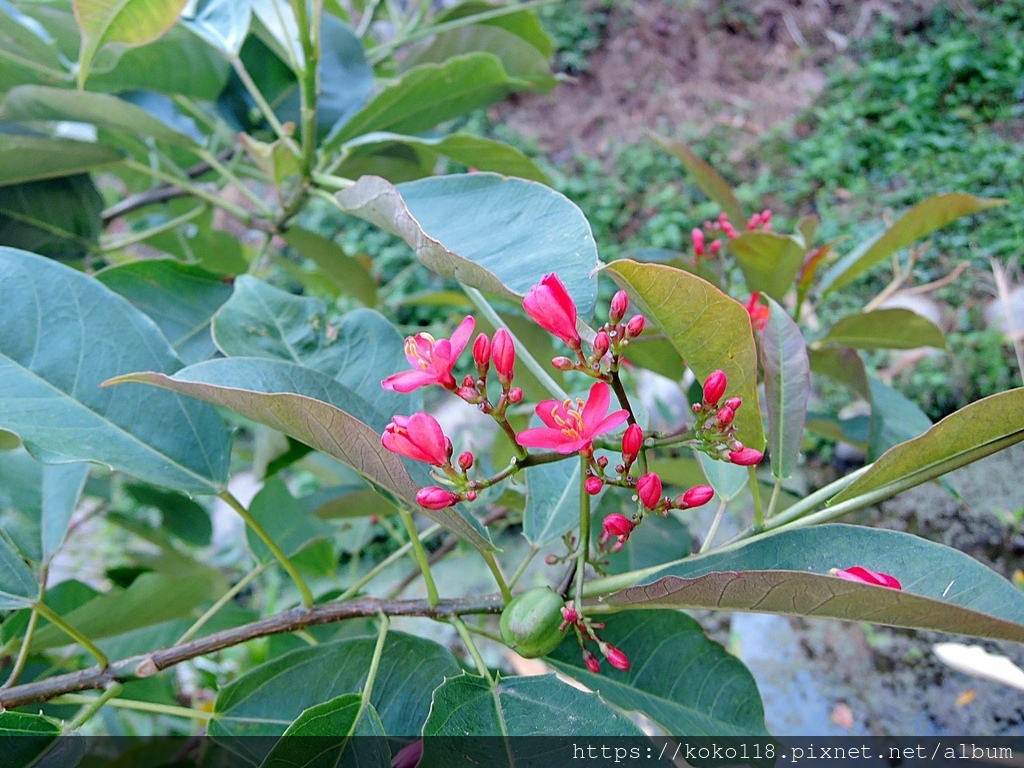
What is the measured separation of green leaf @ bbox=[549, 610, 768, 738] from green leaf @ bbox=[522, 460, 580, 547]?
95mm

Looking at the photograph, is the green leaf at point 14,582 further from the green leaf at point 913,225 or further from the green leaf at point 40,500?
the green leaf at point 913,225

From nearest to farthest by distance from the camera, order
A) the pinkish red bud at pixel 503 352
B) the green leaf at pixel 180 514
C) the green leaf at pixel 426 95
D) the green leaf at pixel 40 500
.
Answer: the pinkish red bud at pixel 503 352 < the green leaf at pixel 40 500 < the green leaf at pixel 426 95 < the green leaf at pixel 180 514

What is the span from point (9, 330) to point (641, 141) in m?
3.63

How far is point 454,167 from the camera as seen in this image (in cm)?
366

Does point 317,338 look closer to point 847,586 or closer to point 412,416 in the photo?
point 412,416

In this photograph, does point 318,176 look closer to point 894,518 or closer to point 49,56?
point 49,56

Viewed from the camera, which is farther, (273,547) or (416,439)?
(273,547)

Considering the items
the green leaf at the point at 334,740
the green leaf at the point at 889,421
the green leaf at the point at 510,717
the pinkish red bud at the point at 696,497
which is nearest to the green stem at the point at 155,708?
the green leaf at the point at 334,740

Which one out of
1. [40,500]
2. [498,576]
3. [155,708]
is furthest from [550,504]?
[40,500]

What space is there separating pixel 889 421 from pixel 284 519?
85 cm

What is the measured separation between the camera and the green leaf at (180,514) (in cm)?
114

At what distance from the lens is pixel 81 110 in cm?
79

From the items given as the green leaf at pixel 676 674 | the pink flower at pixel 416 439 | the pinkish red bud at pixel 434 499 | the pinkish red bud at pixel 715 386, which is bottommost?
the green leaf at pixel 676 674

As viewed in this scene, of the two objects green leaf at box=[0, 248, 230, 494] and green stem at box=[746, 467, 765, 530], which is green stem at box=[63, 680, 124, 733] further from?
green stem at box=[746, 467, 765, 530]
